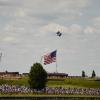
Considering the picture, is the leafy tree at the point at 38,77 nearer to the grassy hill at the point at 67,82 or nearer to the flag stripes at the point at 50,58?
the flag stripes at the point at 50,58

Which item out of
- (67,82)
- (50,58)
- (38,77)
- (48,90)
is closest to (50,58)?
(50,58)

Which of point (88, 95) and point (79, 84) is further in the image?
point (79, 84)

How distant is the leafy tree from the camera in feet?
465

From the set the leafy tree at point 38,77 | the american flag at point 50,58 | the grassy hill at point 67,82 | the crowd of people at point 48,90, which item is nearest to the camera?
the crowd of people at point 48,90

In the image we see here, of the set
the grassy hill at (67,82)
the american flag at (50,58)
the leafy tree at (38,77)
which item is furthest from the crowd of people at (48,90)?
the grassy hill at (67,82)

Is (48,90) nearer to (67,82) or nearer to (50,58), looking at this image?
(50,58)

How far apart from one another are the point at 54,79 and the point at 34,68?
33.1 m

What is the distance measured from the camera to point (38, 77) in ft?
467

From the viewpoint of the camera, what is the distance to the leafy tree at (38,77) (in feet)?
465

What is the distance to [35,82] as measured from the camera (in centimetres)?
14188

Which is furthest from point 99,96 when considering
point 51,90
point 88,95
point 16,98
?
point 16,98

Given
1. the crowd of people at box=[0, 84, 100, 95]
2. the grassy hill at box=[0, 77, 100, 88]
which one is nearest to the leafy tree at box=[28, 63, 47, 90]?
the crowd of people at box=[0, 84, 100, 95]

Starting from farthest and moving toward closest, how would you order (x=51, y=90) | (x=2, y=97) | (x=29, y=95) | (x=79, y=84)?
(x=79, y=84) → (x=51, y=90) → (x=29, y=95) → (x=2, y=97)

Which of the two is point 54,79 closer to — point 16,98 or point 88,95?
point 88,95
